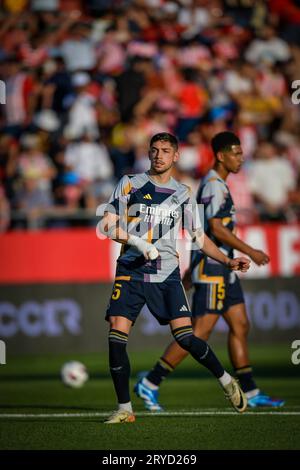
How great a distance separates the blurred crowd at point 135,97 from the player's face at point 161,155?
8.37 meters

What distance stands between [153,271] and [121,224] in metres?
0.55

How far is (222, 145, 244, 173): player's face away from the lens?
1063cm

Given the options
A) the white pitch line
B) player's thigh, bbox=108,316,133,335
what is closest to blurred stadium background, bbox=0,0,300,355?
the white pitch line

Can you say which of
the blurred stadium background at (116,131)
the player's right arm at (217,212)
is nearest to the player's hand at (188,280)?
the player's right arm at (217,212)

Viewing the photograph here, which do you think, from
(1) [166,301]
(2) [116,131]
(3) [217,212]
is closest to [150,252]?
(1) [166,301]

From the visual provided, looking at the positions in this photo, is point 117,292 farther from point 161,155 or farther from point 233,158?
point 233,158

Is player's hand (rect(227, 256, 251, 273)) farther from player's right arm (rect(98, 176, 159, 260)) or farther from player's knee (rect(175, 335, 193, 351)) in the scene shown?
player's right arm (rect(98, 176, 159, 260))

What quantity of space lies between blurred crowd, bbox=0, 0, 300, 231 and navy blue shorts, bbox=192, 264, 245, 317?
6.91m

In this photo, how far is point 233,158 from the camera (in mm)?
10633

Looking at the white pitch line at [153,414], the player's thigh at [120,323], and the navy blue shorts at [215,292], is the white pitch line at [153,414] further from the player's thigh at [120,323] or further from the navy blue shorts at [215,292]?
the navy blue shorts at [215,292]
